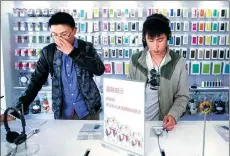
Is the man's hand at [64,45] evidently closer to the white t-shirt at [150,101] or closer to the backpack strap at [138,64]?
the backpack strap at [138,64]

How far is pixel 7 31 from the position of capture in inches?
205


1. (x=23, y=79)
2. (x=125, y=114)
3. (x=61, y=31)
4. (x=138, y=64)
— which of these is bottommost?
(x=23, y=79)

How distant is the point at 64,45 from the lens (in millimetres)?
2322

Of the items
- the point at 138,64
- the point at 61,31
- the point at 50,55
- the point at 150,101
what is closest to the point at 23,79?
the point at 50,55

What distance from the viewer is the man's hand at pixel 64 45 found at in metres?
2.32

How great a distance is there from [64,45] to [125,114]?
3.20 feet

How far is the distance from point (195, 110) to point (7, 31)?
3.79 m

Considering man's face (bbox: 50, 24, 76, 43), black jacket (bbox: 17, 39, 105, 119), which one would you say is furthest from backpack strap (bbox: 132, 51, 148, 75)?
man's face (bbox: 50, 24, 76, 43)

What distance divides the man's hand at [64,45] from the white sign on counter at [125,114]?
746 mm

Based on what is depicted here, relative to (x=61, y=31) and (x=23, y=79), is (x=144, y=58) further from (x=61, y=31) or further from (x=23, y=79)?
(x=23, y=79)

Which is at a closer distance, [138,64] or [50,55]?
[138,64]

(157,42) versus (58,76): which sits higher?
(157,42)

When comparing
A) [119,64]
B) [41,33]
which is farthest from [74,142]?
[41,33]

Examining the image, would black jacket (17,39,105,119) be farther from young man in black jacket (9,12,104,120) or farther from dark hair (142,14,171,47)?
dark hair (142,14,171,47)
